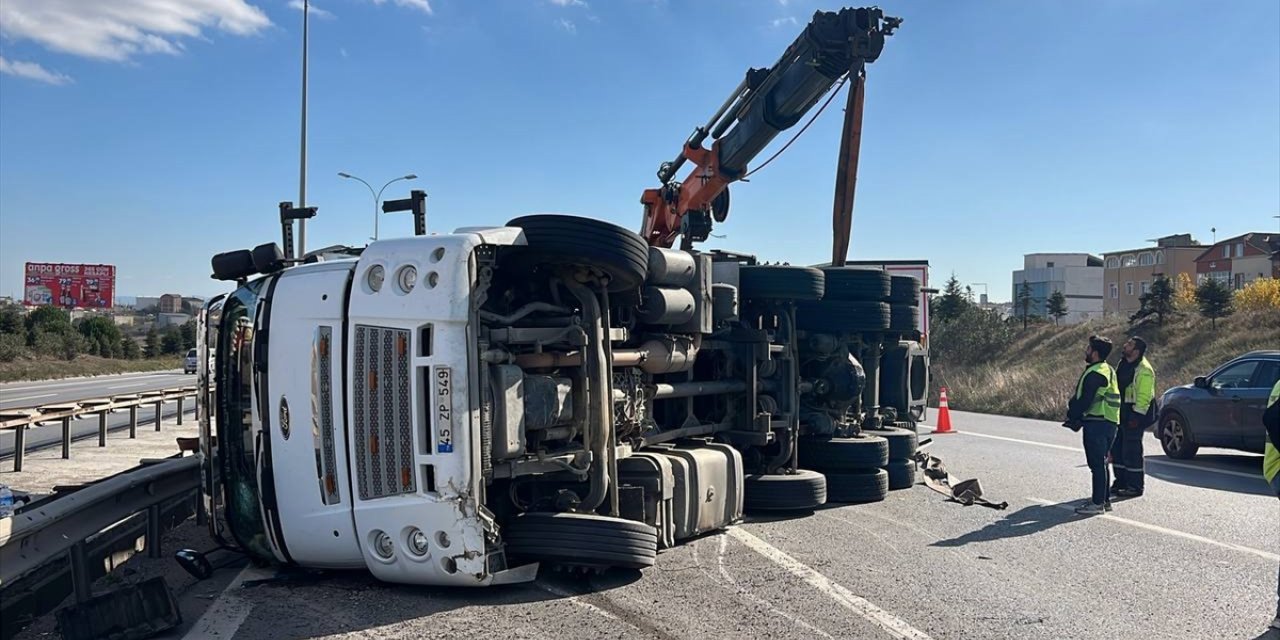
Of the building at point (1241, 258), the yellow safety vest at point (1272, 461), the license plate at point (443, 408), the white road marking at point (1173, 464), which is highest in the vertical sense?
the building at point (1241, 258)

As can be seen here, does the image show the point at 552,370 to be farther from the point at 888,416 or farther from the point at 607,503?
the point at 888,416

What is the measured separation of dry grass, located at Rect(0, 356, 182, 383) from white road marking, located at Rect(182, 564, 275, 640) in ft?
121

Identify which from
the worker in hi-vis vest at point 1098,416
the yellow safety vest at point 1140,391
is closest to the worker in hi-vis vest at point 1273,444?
the worker in hi-vis vest at point 1098,416

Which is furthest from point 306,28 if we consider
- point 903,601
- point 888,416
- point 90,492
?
point 903,601

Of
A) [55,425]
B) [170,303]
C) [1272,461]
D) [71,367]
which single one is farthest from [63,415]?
[170,303]

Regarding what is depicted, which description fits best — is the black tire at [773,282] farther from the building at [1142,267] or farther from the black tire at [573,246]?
the building at [1142,267]

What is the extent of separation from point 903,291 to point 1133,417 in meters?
2.47

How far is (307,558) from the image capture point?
539 cm

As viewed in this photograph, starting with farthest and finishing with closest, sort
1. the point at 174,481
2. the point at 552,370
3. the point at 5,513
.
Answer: the point at 174,481 → the point at 552,370 → the point at 5,513

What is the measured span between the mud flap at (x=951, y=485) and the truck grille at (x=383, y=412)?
5.53 meters

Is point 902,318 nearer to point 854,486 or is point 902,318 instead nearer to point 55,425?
point 854,486

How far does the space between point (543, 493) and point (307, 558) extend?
1.38 m

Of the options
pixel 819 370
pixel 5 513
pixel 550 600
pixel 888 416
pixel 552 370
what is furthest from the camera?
pixel 888 416

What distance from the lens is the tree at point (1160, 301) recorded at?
112ft
